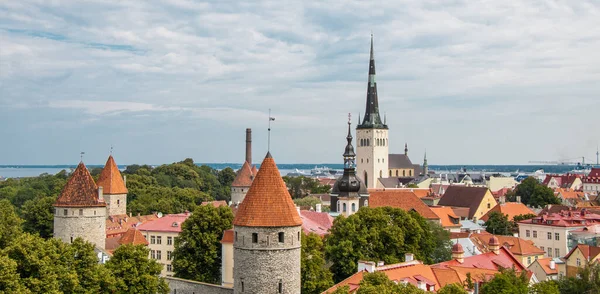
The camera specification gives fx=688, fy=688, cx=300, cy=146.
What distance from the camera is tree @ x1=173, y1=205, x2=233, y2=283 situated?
149 feet

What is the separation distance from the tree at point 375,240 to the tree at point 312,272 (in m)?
2.81

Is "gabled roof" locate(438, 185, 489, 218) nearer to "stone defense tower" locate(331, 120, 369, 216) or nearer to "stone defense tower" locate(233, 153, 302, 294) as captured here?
"stone defense tower" locate(331, 120, 369, 216)

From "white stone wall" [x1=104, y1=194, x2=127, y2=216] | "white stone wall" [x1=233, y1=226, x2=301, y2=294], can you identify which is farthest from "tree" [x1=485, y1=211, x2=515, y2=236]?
"white stone wall" [x1=233, y1=226, x2=301, y2=294]

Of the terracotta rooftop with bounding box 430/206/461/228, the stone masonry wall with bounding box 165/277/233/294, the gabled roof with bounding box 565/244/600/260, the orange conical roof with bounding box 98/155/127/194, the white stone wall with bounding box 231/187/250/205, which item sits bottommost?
the stone masonry wall with bounding box 165/277/233/294

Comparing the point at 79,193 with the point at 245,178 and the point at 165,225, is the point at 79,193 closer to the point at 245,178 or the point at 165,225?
the point at 165,225

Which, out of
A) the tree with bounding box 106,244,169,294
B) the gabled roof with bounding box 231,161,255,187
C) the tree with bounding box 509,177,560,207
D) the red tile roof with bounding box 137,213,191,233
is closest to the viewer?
the tree with bounding box 106,244,169,294

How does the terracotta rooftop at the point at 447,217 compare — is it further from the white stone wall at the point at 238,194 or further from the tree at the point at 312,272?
the tree at the point at 312,272

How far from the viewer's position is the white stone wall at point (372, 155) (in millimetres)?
→ 118312

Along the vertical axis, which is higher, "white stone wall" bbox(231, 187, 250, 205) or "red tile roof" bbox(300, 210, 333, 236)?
"white stone wall" bbox(231, 187, 250, 205)

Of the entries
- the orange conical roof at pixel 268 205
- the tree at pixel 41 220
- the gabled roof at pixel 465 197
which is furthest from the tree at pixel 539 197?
the orange conical roof at pixel 268 205

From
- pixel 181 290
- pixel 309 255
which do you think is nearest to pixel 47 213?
pixel 181 290

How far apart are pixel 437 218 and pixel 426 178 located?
7353 centimetres

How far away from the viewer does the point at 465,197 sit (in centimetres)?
8694

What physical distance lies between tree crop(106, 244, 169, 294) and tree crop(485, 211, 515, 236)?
1719 inches
